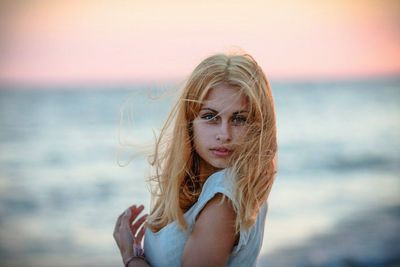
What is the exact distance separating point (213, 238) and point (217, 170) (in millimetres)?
430

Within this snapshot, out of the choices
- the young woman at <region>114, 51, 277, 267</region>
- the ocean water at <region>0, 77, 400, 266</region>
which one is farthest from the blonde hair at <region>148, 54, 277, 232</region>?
the ocean water at <region>0, 77, 400, 266</region>

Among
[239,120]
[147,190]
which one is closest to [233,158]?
[239,120]

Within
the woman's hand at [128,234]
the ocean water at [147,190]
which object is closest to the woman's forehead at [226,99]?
the ocean water at [147,190]

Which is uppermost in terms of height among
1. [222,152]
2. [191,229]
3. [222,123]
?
[222,123]

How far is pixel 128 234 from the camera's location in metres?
3.04

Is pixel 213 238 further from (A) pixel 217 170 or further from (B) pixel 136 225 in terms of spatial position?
(B) pixel 136 225

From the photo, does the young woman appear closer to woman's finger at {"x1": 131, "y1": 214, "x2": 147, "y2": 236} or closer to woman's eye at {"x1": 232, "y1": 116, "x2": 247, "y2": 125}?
woman's eye at {"x1": 232, "y1": 116, "x2": 247, "y2": 125}

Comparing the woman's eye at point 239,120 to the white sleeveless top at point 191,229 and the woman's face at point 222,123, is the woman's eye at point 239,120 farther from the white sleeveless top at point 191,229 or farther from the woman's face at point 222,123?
the white sleeveless top at point 191,229

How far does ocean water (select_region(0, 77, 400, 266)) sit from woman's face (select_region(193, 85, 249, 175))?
0.31 m

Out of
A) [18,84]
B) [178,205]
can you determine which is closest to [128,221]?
[178,205]

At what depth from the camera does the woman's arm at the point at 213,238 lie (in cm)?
239

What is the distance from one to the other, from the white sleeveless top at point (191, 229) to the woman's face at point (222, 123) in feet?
0.29

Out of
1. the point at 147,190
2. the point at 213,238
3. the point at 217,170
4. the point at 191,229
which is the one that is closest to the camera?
the point at 213,238

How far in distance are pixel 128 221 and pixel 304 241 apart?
5.63 metres
